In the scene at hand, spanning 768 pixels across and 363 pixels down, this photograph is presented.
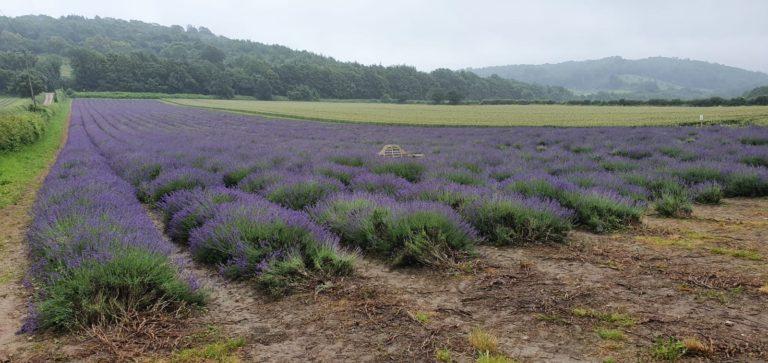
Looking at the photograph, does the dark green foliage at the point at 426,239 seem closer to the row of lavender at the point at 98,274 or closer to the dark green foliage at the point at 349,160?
the row of lavender at the point at 98,274

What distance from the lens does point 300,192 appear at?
7.20 m

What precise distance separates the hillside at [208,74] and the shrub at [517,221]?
299ft

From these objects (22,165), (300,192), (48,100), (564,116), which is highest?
(564,116)

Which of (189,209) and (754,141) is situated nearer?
(189,209)

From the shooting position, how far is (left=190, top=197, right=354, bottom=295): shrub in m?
4.03

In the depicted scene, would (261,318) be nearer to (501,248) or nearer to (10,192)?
(501,248)

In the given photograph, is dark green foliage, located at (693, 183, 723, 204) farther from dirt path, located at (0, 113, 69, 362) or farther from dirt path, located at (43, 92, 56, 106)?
dirt path, located at (43, 92, 56, 106)

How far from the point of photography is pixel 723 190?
27.3 ft

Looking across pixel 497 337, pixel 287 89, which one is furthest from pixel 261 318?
pixel 287 89

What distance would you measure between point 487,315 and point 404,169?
Answer: 705cm

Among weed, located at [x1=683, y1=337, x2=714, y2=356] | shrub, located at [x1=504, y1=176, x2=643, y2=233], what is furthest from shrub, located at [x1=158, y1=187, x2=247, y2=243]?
weed, located at [x1=683, y1=337, x2=714, y2=356]

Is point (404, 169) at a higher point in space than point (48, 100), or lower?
higher

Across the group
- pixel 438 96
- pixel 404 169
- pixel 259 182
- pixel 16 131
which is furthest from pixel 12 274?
pixel 438 96

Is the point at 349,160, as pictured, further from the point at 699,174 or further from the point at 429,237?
the point at 699,174
